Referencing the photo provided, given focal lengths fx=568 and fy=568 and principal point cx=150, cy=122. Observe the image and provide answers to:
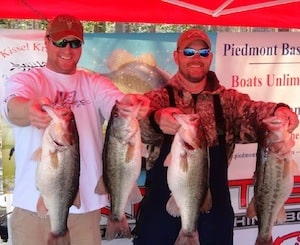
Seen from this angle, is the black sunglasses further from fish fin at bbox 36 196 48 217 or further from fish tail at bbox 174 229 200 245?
fish tail at bbox 174 229 200 245

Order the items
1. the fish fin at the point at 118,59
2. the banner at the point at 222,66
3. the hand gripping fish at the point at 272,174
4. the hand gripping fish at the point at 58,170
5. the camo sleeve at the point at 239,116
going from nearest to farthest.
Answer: the hand gripping fish at the point at 58,170, the hand gripping fish at the point at 272,174, the camo sleeve at the point at 239,116, the banner at the point at 222,66, the fish fin at the point at 118,59

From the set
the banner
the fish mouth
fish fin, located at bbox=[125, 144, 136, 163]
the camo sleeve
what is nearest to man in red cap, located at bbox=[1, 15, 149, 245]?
fish fin, located at bbox=[125, 144, 136, 163]

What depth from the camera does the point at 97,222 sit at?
3090 millimetres

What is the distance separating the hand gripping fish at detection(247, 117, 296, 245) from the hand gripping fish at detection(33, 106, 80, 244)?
2.87 ft

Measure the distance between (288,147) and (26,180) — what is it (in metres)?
1.29

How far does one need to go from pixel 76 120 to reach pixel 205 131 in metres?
0.68

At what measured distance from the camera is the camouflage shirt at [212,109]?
297cm

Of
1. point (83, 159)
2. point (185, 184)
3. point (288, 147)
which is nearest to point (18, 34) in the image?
point (83, 159)

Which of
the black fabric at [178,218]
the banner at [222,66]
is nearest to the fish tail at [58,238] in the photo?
the black fabric at [178,218]

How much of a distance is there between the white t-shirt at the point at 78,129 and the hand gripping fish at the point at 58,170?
305 mm

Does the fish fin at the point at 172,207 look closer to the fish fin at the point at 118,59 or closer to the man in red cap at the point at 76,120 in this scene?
the man in red cap at the point at 76,120

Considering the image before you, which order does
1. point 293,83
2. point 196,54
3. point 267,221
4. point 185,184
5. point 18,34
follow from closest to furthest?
1. point 185,184
2. point 267,221
3. point 196,54
4. point 18,34
5. point 293,83

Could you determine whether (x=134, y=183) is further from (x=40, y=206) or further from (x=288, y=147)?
(x=288, y=147)

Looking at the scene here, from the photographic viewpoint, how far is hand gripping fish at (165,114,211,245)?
2.52 metres
